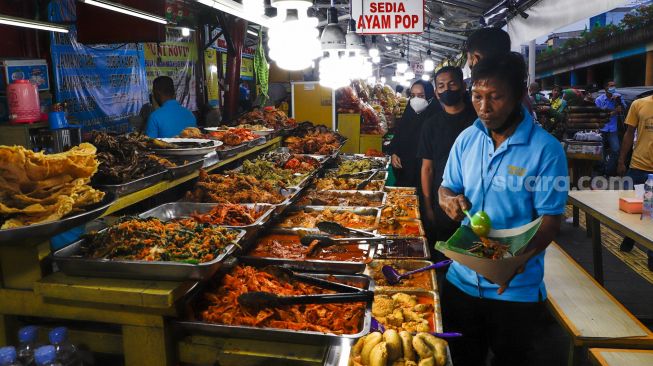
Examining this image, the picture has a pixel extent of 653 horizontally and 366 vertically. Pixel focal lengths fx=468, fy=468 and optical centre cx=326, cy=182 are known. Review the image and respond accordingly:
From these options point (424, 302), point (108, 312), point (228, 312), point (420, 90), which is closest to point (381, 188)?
point (420, 90)

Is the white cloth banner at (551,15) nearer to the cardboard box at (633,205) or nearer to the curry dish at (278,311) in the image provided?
the cardboard box at (633,205)

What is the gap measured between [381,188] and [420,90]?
2.18 metres

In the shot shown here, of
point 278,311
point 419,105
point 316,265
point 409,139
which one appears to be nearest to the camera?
point 278,311

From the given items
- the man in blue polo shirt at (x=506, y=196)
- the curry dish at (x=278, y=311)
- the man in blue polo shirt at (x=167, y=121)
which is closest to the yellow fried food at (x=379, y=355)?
the curry dish at (x=278, y=311)

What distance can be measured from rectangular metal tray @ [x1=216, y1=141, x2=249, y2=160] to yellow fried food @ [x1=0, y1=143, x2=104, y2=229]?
1942 mm

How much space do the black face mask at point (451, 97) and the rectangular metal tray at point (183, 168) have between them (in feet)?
7.26

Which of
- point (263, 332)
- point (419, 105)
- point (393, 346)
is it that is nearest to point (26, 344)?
point (263, 332)

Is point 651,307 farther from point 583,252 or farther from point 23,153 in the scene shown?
point 23,153

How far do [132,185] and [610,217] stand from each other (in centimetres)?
393

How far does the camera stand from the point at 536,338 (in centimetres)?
262

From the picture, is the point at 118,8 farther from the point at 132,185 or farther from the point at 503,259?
the point at 503,259

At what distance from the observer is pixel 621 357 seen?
9.00ft

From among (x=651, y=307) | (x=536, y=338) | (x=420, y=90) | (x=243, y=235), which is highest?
(x=420, y=90)

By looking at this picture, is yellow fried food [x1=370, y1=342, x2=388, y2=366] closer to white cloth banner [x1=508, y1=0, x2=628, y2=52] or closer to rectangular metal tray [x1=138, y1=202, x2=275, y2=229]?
rectangular metal tray [x1=138, y1=202, x2=275, y2=229]
